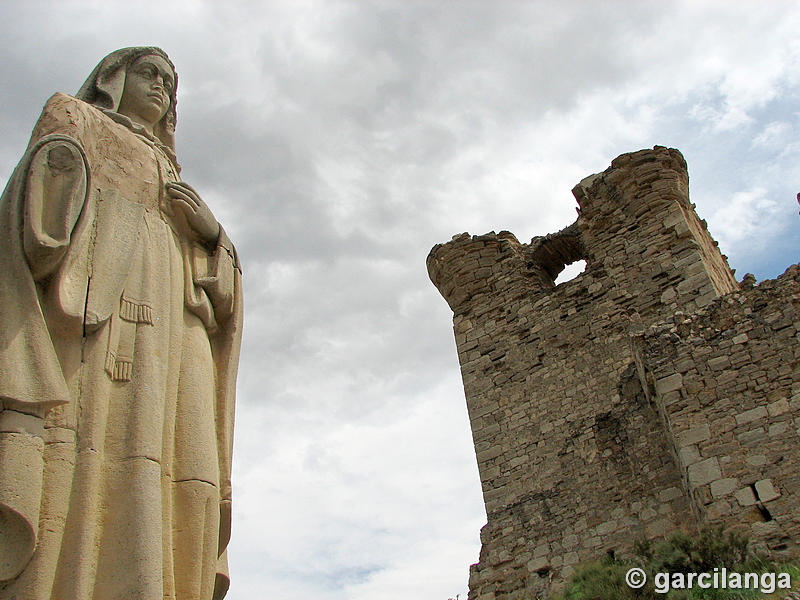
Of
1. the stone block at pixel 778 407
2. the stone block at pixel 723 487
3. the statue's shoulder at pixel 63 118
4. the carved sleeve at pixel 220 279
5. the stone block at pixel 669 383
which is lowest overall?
the carved sleeve at pixel 220 279

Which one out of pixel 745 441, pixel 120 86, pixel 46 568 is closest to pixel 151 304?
pixel 46 568

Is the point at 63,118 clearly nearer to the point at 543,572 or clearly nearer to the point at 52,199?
the point at 52,199

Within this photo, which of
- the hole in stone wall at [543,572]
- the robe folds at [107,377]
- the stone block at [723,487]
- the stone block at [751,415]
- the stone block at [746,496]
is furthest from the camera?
the hole in stone wall at [543,572]

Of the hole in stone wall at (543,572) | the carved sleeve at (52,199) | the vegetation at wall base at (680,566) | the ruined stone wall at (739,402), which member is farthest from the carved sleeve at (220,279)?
the hole in stone wall at (543,572)

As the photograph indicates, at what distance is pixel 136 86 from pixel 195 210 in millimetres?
816

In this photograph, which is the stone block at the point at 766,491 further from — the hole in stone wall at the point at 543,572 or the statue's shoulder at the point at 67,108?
the statue's shoulder at the point at 67,108

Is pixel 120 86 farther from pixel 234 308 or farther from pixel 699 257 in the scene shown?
pixel 699 257

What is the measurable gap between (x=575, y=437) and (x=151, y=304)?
963 centimetres

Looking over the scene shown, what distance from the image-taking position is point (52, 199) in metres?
2.82

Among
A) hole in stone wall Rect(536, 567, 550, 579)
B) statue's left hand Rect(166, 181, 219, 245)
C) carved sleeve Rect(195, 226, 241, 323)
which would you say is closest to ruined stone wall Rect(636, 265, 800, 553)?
hole in stone wall Rect(536, 567, 550, 579)

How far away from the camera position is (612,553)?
33.6 ft

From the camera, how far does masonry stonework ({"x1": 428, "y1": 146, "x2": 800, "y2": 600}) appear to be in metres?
8.41

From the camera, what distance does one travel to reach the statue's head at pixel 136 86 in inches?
143

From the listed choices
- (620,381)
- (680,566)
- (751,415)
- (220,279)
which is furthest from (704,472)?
(220,279)
